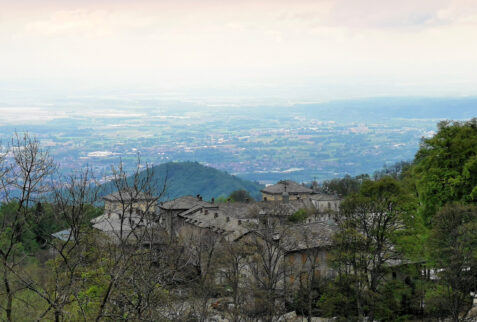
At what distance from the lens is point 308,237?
40.4 meters

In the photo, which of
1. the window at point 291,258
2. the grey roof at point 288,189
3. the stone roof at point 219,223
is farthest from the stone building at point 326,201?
the window at point 291,258

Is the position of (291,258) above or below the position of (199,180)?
above

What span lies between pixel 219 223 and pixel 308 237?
18859 mm

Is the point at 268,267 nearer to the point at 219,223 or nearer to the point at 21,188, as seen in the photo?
the point at 219,223

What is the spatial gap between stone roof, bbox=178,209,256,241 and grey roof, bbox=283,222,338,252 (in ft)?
18.7

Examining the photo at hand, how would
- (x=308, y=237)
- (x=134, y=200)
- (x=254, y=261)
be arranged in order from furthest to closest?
(x=308, y=237) < (x=254, y=261) < (x=134, y=200)

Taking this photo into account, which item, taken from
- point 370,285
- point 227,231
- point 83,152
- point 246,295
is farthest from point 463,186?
point 83,152

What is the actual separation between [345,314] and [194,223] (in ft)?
95.8

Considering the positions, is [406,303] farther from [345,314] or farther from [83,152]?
[83,152]

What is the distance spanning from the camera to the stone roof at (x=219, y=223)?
50025 mm

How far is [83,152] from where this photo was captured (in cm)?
17350

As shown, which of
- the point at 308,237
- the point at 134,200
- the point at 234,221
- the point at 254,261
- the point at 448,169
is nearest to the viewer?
the point at 134,200

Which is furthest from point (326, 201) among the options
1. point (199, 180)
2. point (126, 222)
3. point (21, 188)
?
point (21, 188)

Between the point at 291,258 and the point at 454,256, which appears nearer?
the point at 454,256
